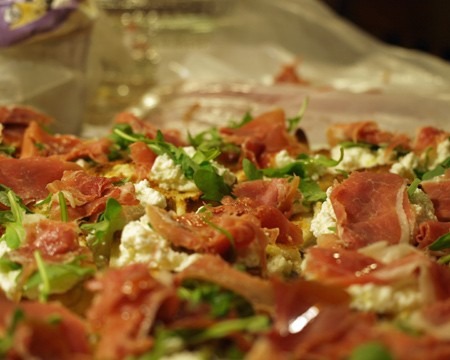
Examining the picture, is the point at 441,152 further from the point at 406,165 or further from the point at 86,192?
the point at 86,192

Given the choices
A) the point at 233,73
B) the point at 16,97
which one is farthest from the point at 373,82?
the point at 16,97

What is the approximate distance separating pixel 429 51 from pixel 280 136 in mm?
3356

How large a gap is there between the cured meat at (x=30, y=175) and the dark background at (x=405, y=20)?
147 inches

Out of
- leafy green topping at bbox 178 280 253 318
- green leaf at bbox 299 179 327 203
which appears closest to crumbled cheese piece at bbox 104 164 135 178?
green leaf at bbox 299 179 327 203

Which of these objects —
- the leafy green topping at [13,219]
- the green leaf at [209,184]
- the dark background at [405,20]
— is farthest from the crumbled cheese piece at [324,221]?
the dark background at [405,20]

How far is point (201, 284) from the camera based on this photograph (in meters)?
1.07

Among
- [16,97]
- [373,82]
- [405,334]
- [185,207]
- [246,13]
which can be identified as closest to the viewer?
[405,334]

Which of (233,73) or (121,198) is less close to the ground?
(121,198)

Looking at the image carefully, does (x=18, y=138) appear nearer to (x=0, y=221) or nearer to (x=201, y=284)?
(x=0, y=221)

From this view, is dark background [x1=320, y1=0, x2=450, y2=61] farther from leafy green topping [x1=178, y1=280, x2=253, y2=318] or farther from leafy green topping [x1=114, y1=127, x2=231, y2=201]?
leafy green topping [x1=178, y1=280, x2=253, y2=318]

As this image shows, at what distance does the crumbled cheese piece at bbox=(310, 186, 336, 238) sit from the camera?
52.6 inches

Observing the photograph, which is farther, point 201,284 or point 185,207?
point 185,207

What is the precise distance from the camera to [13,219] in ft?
4.49

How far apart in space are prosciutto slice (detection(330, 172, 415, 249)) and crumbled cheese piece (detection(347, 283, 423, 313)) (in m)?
0.20
